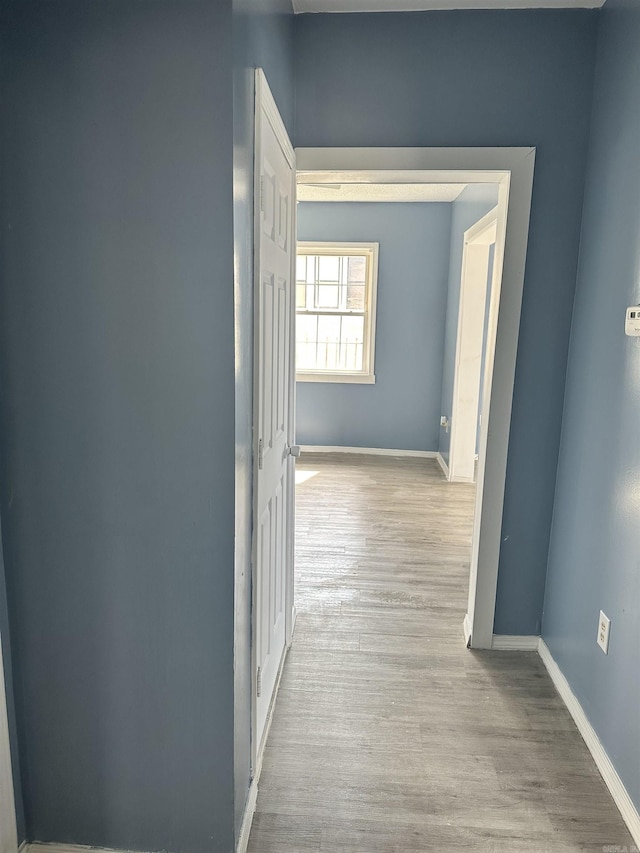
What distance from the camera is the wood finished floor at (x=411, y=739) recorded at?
5.52 feet

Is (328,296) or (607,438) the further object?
(328,296)

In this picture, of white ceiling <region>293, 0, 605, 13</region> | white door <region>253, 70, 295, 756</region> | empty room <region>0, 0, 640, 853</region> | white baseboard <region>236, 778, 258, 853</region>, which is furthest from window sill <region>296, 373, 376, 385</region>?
white baseboard <region>236, 778, 258, 853</region>

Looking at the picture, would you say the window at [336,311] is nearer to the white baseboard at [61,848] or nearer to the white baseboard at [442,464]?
the white baseboard at [442,464]

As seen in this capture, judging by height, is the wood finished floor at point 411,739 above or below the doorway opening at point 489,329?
below

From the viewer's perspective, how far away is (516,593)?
258 cm

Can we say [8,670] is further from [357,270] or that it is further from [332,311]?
[357,270]

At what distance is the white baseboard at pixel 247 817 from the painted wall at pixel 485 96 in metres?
1.88

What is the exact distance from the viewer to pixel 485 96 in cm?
225

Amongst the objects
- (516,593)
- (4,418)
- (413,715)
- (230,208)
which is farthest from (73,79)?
(516,593)

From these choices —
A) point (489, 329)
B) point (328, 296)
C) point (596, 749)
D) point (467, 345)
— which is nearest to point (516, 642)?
point (596, 749)

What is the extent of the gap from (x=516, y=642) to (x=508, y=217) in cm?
185

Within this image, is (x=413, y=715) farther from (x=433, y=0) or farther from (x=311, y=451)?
(x=311, y=451)

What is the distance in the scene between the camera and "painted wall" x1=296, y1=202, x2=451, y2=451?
224 inches

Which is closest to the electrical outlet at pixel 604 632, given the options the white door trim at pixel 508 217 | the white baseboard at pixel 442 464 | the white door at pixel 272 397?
the white door trim at pixel 508 217
